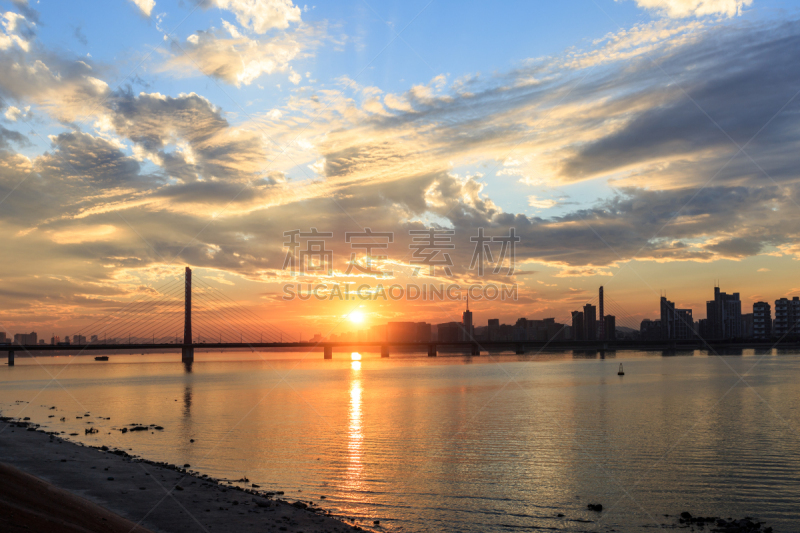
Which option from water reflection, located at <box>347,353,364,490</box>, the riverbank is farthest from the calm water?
the riverbank

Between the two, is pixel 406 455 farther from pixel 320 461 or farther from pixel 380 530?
pixel 380 530

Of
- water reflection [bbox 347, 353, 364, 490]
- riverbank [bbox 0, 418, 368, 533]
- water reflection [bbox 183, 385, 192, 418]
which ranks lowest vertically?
water reflection [bbox 183, 385, 192, 418]

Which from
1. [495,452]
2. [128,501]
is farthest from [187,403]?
[128,501]

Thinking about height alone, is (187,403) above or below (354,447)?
below

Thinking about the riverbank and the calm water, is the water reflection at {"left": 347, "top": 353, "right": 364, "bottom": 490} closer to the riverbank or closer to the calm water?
the calm water

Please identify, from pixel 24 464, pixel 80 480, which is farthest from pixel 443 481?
pixel 24 464

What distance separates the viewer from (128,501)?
63.1ft

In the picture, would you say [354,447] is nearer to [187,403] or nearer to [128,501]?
[128,501]

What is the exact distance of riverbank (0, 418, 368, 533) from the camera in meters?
14.3

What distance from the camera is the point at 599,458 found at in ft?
101

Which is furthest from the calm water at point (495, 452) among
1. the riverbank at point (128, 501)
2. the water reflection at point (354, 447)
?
the riverbank at point (128, 501)

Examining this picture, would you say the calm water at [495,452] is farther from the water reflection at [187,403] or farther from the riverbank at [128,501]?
the riverbank at [128,501]

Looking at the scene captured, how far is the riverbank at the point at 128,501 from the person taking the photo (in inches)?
564

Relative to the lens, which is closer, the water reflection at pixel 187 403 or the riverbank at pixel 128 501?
the riverbank at pixel 128 501
